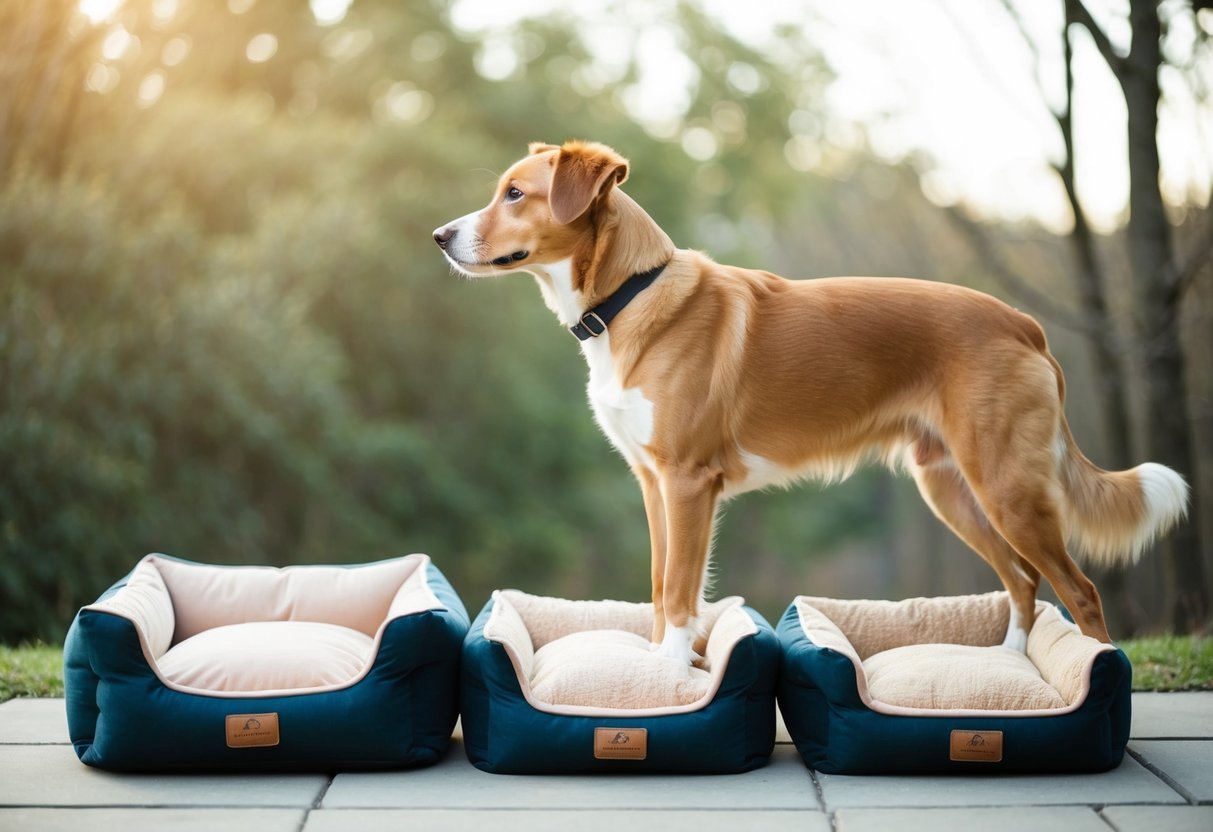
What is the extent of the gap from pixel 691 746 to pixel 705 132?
70.6 feet

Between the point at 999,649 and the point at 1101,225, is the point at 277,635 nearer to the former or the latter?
the point at 999,649

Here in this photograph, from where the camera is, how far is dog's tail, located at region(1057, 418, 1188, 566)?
12.9ft

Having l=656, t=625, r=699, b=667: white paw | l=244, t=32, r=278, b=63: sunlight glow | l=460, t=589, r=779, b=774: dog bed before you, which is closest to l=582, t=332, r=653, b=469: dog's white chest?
l=656, t=625, r=699, b=667: white paw

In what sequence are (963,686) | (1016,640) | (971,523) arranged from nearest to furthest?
(963,686), (1016,640), (971,523)

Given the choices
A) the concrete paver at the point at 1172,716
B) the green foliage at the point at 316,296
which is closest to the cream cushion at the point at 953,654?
the concrete paver at the point at 1172,716

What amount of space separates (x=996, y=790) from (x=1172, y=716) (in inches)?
45.0

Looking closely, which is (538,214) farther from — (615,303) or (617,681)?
(617,681)

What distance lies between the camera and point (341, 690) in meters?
3.21

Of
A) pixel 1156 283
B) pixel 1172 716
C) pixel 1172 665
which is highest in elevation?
pixel 1156 283

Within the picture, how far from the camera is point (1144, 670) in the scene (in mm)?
4414

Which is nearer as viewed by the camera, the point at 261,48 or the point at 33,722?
the point at 33,722

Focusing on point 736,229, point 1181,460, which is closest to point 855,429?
point 1181,460

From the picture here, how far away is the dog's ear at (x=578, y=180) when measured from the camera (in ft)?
12.2

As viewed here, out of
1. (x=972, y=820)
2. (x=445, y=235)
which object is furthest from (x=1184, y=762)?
(x=445, y=235)
